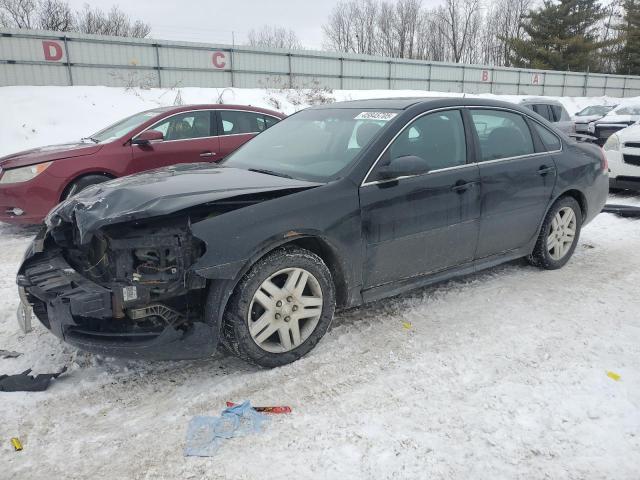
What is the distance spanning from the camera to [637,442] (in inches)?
90.5

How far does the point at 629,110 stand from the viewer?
1719cm

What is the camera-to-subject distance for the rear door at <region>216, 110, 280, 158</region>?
23.6ft

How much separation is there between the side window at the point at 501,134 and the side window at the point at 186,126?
4.27 metres

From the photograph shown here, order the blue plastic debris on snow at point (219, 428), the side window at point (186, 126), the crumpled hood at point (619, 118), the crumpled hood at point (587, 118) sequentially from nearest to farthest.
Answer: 1. the blue plastic debris on snow at point (219, 428)
2. the side window at point (186, 126)
3. the crumpled hood at point (619, 118)
4. the crumpled hood at point (587, 118)

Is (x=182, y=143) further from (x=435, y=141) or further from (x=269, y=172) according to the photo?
(x=435, y=141)

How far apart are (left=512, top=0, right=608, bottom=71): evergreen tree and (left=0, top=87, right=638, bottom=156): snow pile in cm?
3354

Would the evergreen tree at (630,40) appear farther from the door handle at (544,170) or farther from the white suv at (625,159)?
the door handle at (544,170)

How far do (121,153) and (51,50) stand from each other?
1424cm

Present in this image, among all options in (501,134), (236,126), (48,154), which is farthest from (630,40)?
(48,154)

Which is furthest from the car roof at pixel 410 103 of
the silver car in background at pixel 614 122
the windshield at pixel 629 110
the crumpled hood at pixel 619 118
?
the windshield at pixel 629 110

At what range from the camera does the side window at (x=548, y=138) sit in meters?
4.50

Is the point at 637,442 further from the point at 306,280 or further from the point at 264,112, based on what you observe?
the point at 264,112

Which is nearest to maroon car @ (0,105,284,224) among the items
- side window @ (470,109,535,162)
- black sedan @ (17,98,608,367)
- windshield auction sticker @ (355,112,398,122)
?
windshield auction sticker @ (355,112,398,122)

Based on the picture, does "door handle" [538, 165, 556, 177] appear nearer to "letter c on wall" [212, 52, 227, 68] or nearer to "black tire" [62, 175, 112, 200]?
"black tire" [62, 175, 112, 200]
